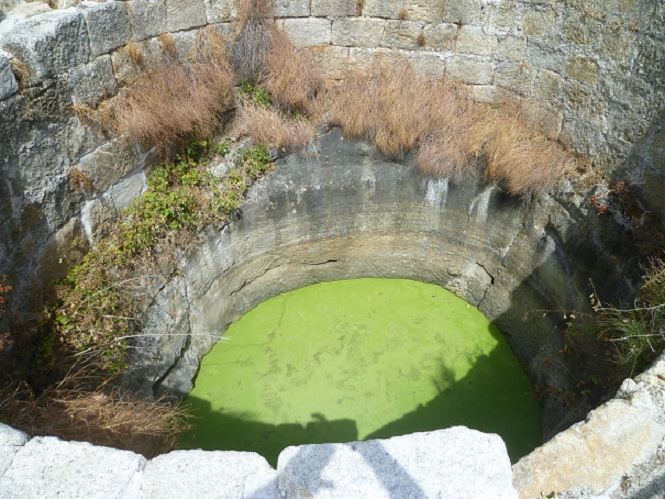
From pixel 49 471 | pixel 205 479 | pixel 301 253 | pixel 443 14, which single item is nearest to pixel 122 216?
pixel 301 253

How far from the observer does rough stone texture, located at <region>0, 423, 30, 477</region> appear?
207 cm

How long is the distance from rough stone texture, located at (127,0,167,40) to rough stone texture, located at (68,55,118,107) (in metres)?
0.37

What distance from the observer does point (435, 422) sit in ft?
13.7

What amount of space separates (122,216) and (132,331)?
0.93 m

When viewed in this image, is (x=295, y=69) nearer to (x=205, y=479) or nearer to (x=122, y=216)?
(x=122, y=216)

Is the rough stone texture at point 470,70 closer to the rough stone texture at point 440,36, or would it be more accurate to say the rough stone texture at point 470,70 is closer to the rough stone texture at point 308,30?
the rough stone texture at point 440,36

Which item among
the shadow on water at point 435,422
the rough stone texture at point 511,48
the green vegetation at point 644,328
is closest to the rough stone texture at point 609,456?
the green vegetation at point 644,328

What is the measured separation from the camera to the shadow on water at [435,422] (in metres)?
4.05

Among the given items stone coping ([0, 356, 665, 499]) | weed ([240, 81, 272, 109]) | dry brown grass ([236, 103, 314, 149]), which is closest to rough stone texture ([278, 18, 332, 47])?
weed ([240, 81, 272, 109])

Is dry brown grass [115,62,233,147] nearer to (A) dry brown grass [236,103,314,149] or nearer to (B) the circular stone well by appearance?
(A) dry brown grass [236,103,314,149]

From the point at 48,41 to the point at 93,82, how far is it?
42 centimetres

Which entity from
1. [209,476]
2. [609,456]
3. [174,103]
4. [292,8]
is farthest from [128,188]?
[609,456]

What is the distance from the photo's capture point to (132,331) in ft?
12.4

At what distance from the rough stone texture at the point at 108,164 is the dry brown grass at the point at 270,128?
101cm
